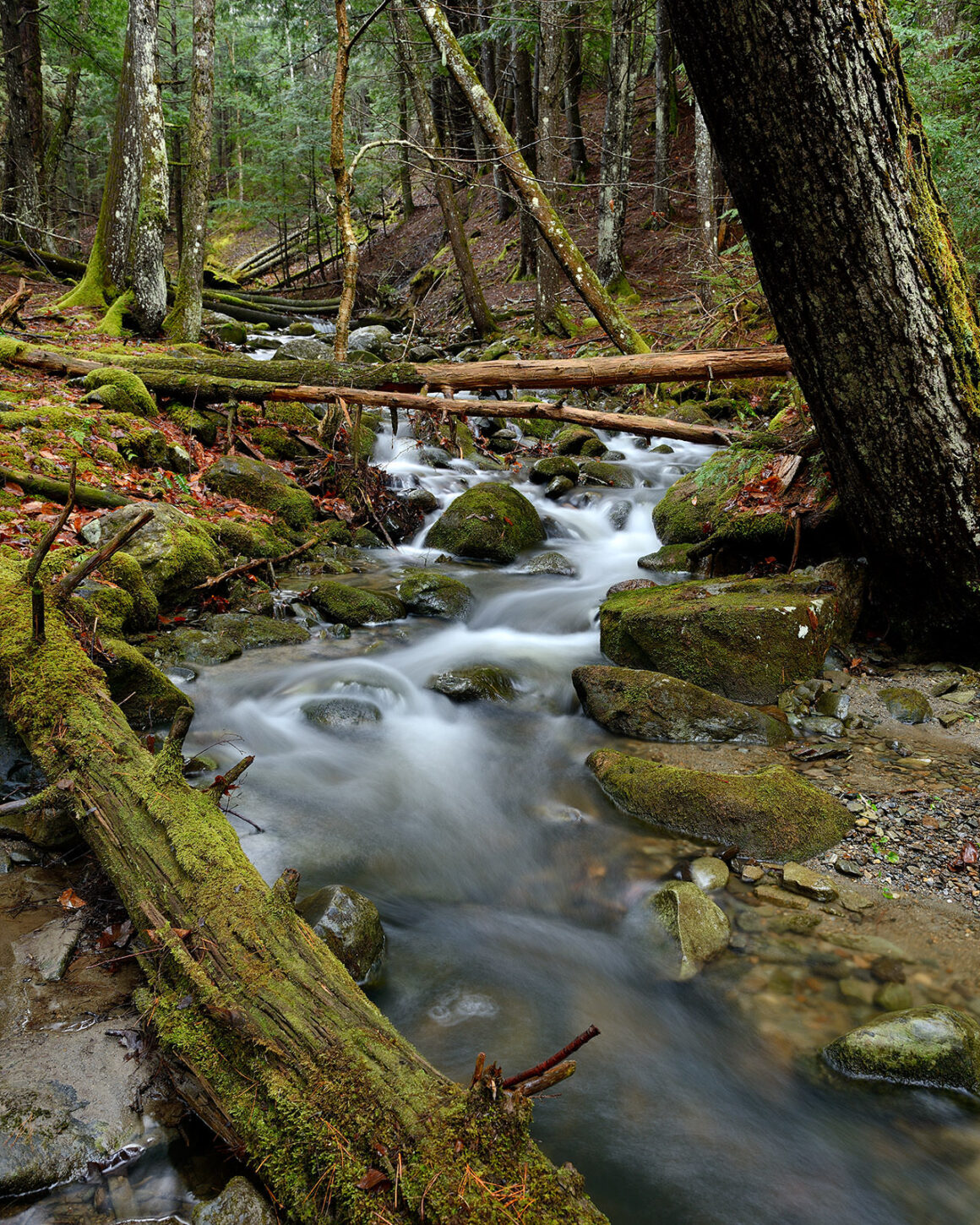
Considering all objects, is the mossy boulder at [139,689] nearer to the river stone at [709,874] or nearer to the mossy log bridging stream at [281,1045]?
the mossy log bridging stream at [281,1045]

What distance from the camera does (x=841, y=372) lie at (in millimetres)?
4152

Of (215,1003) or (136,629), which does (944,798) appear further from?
(136,629)

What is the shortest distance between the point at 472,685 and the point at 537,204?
26.3 ft

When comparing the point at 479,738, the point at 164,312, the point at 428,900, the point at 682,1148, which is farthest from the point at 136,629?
the point at 164,312

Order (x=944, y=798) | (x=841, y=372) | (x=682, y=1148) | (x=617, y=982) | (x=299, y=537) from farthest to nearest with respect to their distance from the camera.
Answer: (x=299, y=537)
(x=841, y=372)
(x=944, y=798)
(x=617, y=982)
(x=682, y=1148)

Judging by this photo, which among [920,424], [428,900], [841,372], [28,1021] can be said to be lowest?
[428,900]

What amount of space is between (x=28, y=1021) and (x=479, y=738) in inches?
131

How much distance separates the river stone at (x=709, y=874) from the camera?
3.57 m

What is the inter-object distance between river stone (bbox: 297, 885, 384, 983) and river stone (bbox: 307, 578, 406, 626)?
12.4 ft

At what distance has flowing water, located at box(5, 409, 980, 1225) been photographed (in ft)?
8.31

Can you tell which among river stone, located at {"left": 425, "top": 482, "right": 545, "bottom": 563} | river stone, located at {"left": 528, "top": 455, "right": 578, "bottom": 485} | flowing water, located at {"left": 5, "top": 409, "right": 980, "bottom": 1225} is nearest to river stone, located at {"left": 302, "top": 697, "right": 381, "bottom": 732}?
flowing water, located at {"left": 5, "top": 409, "right": 980, "bottom": 1225}

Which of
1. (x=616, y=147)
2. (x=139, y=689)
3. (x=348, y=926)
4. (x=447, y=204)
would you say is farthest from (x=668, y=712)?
(x=616, y=147)

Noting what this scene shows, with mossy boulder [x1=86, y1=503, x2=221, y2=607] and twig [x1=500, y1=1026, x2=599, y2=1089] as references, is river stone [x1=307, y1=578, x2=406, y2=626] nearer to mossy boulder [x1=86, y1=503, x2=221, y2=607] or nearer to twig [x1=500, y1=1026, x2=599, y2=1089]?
mossy boulder [x1=86, y1=503, x2=221, y2=607]

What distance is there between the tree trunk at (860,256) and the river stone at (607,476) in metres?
5.63
